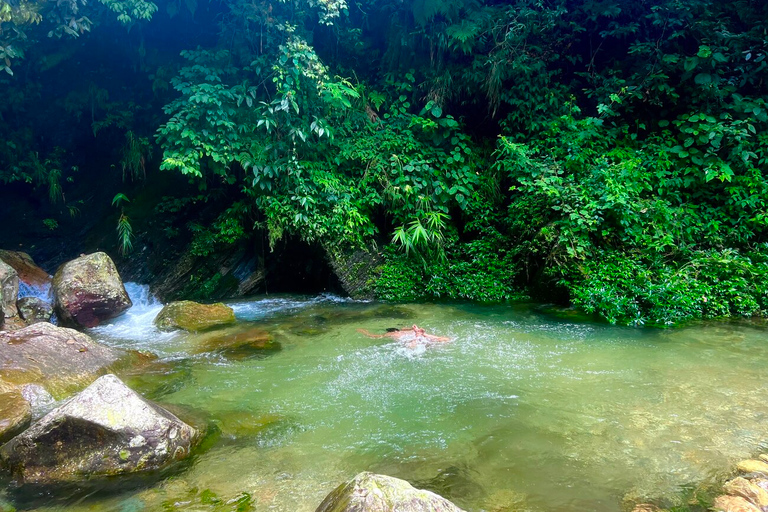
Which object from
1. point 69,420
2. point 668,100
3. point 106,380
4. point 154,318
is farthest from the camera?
point 668,100

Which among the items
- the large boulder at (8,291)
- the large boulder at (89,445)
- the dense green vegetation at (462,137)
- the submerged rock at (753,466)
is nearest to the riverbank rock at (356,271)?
the dense green vegetation at (462,137)

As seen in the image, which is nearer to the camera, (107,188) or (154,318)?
(154,318)

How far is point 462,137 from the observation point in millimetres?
9164

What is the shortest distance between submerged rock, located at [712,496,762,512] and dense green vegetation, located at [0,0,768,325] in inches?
155

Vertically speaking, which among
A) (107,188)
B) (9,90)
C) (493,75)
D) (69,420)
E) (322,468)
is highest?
(9,90)

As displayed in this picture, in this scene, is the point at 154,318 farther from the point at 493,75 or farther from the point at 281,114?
the point at 493,75

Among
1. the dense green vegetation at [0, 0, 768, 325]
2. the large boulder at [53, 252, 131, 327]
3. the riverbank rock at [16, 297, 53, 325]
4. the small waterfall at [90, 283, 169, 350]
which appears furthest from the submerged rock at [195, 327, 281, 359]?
the riverbank rock at [16, 297, 53, 325]

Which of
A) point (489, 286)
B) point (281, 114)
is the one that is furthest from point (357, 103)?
point (489, 286)

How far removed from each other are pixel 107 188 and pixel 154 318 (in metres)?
4.44

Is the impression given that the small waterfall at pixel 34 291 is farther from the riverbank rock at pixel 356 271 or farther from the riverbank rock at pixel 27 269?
the riverbank rock at pixel 356 271

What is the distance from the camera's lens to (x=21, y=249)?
9.16 meters

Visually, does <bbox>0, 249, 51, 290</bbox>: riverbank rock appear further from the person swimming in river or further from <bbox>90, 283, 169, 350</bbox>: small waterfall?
the person swimming in river

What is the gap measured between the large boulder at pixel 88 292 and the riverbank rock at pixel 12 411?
120 inches

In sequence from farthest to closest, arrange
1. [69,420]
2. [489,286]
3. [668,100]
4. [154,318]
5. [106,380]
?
[668,100], [489,286], [154,318], [106,380], [69,420]
